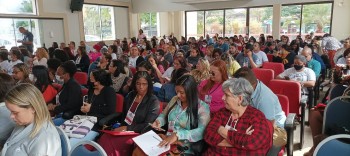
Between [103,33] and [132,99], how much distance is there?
10.3 metres

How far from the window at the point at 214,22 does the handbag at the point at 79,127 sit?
12.0 meters

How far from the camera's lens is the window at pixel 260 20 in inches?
480

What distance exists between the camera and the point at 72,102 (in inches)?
130

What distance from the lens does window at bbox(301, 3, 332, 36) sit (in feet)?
35.4

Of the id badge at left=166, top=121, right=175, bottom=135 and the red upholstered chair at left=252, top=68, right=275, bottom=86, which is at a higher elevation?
the red upholstered chair at left=252, top=68, right=275, bottom=86

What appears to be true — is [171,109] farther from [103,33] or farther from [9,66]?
[103,33]

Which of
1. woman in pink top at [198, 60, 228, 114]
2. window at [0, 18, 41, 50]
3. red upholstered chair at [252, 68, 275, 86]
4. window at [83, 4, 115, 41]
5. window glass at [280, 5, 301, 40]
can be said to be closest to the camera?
woman in pink top at [198, 60, 228, 114]

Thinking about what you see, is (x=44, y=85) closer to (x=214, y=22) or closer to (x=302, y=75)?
(x=302, y=75)

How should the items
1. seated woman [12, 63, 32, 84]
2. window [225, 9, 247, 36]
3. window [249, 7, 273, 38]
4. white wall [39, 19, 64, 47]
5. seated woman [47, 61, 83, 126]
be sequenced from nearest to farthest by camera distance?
seated woman [47, 61, 83, 126]
seated woman [12, 63, 32, 84]
white wall [39, 19, 64, 47]
window [249, 7, 273, 38]
window [225, 9, 247, 36]

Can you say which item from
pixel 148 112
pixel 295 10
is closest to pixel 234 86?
pixel 148 112

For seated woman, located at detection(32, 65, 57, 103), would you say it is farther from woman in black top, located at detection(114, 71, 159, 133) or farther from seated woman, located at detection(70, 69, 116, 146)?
woman in black top, located at detection(114, 71, 159, 133)

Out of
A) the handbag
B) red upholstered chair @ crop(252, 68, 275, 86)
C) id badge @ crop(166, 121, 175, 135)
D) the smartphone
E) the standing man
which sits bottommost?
the handbag

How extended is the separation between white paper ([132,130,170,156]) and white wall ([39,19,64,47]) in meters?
9.16

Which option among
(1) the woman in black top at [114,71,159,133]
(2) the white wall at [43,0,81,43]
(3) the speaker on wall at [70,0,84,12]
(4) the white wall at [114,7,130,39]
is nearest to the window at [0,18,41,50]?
(2) the white wall at [43,0,81,43]
